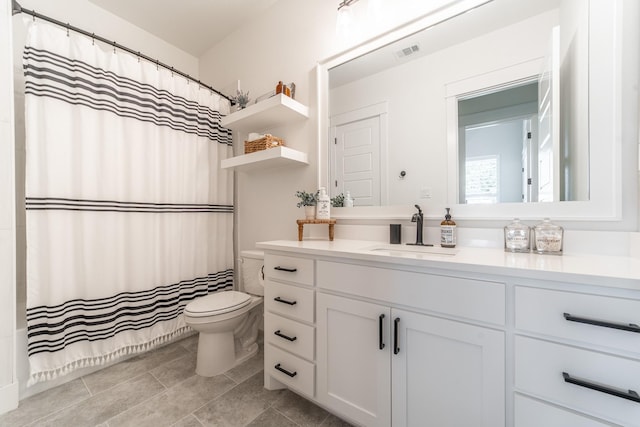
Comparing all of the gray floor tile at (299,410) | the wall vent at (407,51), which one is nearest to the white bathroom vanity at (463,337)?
the gray floor tile at (299,410)

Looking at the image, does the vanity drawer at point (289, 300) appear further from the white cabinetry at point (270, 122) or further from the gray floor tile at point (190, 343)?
the gray floor tile at point (190, 343)

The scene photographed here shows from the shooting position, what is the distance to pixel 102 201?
162 centimetres

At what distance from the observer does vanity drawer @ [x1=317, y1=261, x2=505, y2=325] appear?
0.78m

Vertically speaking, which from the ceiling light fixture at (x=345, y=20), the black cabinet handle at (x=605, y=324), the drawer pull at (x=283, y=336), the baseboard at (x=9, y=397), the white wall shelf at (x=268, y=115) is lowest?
the baseboard at (x=9, y=397)

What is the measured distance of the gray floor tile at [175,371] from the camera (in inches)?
60.2

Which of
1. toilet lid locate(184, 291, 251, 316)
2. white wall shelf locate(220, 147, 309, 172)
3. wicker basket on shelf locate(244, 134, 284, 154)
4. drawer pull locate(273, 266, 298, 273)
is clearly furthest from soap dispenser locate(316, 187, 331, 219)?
toilet lid locate(184, 291, 251, 316)

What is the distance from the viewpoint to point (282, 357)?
1.31 metres

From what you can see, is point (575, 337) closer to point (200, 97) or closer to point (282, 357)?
point (282, 357)

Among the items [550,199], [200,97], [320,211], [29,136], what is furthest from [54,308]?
[550,199]

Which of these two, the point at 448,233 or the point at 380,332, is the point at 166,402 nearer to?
the point at 380,332

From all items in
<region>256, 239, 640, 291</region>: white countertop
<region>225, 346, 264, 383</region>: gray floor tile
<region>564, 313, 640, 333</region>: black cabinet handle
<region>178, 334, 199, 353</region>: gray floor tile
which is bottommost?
<region>178, 334, 199, 353</region>: gray floor tile

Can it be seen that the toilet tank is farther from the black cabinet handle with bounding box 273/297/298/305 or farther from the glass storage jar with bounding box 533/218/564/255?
the glass storage jar with bounding box 533/218/564/255

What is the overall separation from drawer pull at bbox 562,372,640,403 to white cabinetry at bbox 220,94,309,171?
157cm

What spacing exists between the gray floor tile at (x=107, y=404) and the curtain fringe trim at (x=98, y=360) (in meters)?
0.23
